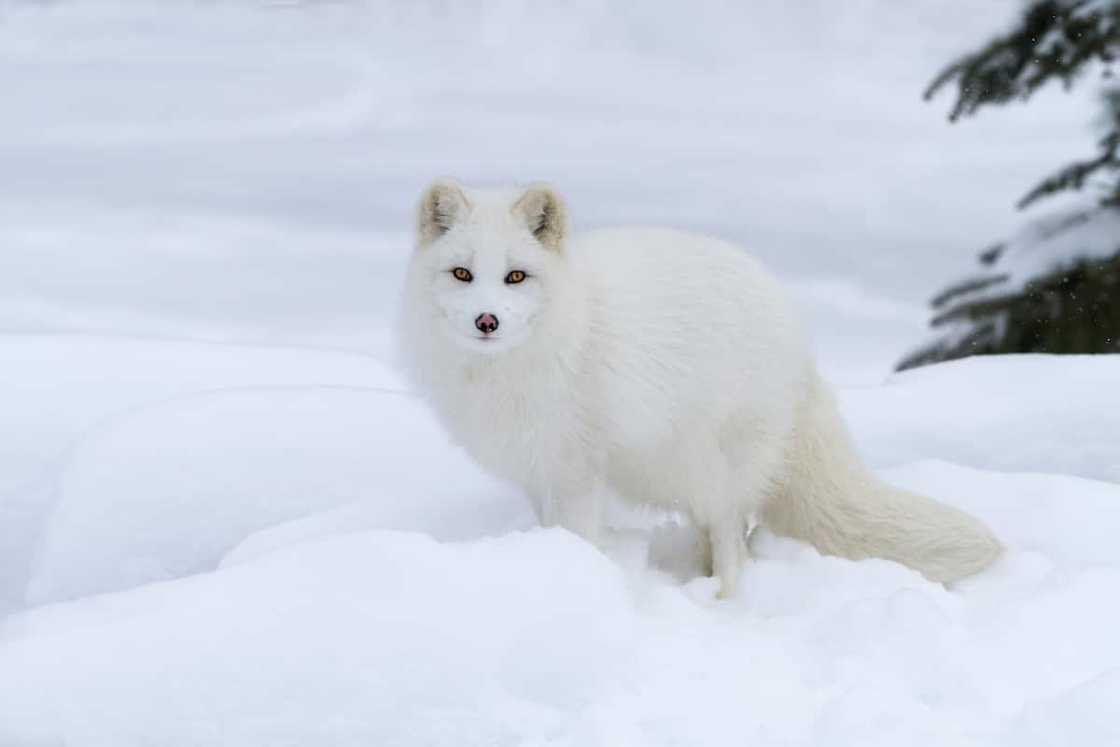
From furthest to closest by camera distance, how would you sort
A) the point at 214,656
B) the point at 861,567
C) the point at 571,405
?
the point at 861,567
the point at 571,405
the point at 214,656

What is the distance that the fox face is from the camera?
325 cm

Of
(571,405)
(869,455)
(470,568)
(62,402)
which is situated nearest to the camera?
(470,568)

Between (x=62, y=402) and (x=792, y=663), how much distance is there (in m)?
3.90

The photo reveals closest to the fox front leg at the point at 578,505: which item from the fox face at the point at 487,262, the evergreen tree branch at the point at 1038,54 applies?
the fox face at the point at 487,262

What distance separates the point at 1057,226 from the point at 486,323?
3675 mm

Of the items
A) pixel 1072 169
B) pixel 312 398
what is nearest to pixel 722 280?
pixel 312 398

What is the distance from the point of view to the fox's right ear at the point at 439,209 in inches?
133

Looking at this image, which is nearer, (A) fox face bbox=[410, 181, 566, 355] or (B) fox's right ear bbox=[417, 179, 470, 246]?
(A) fox face bbox=[410, 181, 566, 355]

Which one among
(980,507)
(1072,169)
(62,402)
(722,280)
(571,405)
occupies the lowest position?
(62,402)

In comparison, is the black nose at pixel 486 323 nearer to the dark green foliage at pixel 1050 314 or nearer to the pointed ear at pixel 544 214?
the pointed ear at pixel 544 214

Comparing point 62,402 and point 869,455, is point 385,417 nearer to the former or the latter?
point 62,402

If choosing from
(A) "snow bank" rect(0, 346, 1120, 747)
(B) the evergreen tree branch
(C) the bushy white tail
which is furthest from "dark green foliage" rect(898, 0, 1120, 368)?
(C) the bushy white tail

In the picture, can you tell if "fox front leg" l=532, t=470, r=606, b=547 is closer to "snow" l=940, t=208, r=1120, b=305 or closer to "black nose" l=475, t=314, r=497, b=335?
"black nose" l=475, t=314, r=497, b=335

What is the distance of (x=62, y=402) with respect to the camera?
561 cm
